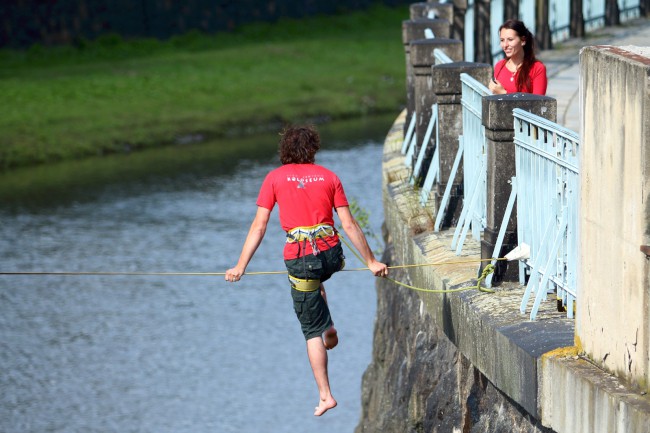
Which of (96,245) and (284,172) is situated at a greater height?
(284,172)

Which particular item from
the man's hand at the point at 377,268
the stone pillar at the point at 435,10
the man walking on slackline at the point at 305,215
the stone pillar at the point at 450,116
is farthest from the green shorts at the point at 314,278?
the stone pillar at the point at 435,10

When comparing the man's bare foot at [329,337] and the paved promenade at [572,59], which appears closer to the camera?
the man's bare foot at [329,337]

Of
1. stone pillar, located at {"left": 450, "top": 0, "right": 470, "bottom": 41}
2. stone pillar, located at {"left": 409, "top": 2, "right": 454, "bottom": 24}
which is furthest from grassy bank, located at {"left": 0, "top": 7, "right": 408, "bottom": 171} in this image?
stone pillar, located at {"left": 409, "top": 2, "right": 454, "bottom": 24}

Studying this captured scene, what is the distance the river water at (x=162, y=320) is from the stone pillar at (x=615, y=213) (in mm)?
9214

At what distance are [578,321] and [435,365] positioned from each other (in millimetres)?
2468

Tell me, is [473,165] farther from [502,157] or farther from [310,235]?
[310,235]

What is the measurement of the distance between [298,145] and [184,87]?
99.8ft

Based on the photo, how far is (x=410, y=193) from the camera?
950cm

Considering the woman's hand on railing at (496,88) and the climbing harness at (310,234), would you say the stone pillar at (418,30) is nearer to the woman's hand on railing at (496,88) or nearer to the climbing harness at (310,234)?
the woman's hand on railing at (496,88)

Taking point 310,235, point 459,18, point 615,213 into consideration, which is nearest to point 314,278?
point 310,235

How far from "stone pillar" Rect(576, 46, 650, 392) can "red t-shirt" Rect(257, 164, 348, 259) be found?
4.23 feet

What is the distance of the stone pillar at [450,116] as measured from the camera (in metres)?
7.98

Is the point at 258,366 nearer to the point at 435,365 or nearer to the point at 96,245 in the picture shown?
the point at 96,245

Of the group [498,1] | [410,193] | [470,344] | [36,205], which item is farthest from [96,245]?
[470,344]
